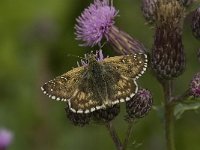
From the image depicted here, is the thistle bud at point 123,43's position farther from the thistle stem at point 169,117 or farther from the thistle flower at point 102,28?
the thistle stem at point 169,117

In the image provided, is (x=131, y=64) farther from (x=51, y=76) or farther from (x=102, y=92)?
(x=51, y=76)

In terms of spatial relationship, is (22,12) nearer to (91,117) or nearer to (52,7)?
(52,7)

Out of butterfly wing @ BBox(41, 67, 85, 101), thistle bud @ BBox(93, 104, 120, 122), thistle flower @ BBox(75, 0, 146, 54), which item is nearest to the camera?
butterfly wing @ BBox(41, 67, 85, 101)

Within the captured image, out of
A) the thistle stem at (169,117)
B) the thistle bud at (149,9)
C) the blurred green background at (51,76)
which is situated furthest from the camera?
the blurred green background at (51,76)

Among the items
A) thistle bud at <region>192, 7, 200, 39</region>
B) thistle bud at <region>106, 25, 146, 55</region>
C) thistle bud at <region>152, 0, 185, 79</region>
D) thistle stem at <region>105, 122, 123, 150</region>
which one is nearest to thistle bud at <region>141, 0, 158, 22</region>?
thistle bud at <region>152, 0, 185, 79</region>

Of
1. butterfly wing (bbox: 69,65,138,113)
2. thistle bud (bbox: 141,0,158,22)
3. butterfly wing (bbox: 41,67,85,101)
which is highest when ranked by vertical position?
thistle bud (bbox: 141,0,158,22)

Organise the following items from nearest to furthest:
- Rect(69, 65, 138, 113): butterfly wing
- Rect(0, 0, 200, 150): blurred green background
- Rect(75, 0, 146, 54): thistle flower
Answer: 1. Rect(69, 65, 138, 113): butterfly wing
2. Rect(75, 0, 146, 54): thistle flower
3. Rect(0, 0, 200, 150): blurred green background

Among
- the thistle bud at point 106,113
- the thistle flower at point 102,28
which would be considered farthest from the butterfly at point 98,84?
the thistle flower at point 102,28

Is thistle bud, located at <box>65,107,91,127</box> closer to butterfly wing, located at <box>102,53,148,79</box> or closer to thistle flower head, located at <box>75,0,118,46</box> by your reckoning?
butterfly wing, located at <box>102,53,148,79</box>

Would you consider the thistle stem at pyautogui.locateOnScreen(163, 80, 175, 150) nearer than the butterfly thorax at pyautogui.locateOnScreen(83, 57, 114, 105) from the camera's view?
No
